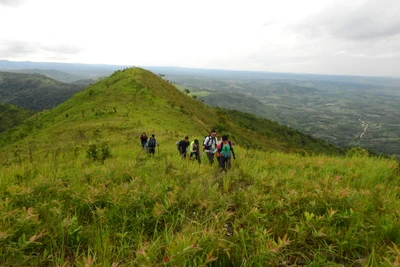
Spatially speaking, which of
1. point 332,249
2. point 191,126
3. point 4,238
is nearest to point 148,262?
point 4,238

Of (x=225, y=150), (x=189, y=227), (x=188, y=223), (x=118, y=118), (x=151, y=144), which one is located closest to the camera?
(x=189, y=227)

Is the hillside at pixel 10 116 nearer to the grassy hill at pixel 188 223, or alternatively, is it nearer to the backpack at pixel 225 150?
the backpack at pixel 225 150

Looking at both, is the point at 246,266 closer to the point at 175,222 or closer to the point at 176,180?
the point at 175,222

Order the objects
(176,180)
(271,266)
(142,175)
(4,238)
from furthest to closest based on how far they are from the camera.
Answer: (142,175) < (176,180) < (271,266) < (4,238)

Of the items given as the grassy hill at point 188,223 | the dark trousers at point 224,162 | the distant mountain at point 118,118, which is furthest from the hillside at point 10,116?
the grassy hill at point 188,223

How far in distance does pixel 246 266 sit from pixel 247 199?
64.4 inches

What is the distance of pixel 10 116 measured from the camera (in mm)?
116125

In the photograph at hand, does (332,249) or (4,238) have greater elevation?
(4,238)

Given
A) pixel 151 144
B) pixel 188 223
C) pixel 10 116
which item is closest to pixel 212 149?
pixel 151 144

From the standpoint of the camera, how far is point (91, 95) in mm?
41250

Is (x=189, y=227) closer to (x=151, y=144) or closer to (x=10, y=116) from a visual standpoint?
(x=151, y=144)

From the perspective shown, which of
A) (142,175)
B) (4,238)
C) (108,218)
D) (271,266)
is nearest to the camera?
(4,238)

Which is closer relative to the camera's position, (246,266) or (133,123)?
(246,266)

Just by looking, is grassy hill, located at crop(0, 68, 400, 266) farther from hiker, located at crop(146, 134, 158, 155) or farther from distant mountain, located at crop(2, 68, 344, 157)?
distant mountain, located at crop(2, 68, 344, 157)
